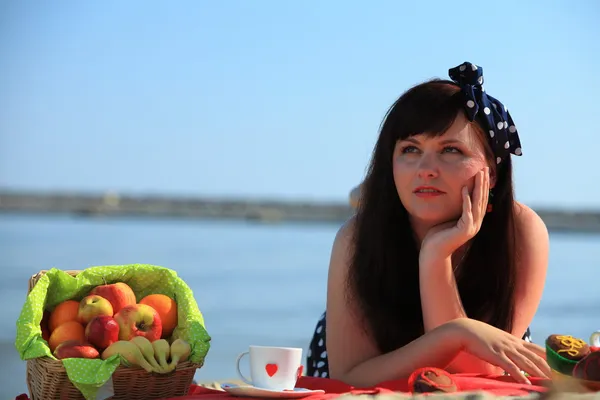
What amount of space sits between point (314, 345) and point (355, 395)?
2045 mm

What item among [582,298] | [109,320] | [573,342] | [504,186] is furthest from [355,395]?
[582,298]

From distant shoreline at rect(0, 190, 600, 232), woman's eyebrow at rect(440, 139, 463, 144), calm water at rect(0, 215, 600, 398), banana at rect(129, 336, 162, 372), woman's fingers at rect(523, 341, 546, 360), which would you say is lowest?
distant shoreline at rect(0, 190, 600, 232)

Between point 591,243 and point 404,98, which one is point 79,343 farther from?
point 591,243

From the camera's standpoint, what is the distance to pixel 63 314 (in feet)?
10.1

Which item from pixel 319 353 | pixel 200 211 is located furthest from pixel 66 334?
pixel 200 211

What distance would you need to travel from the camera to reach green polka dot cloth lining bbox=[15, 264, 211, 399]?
2.81 m

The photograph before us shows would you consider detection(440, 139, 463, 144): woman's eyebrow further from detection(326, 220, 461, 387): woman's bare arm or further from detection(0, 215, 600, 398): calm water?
detection(0, 215, 600, 398): calm water

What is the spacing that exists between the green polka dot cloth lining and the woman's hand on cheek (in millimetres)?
844

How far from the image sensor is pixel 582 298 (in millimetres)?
10992

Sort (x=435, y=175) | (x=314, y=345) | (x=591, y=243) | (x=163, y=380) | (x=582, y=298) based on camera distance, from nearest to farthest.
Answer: (x=163, y=380) < (x=435, y=175) < (x=314, y=345) < (x=582, y=298) < (x=591, y=243)

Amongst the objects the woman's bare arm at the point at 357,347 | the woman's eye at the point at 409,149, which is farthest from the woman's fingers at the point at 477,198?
the woman's bare arm at the point at 357,347

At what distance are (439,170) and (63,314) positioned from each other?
1.38 meters

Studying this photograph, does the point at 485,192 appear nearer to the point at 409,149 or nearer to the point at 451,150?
the point at 451,150

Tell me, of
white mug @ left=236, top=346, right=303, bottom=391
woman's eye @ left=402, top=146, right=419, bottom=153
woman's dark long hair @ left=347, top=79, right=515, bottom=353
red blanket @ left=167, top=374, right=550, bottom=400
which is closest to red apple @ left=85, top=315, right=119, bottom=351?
red blanket @ left=167, top=374, right=550, bottom=400
